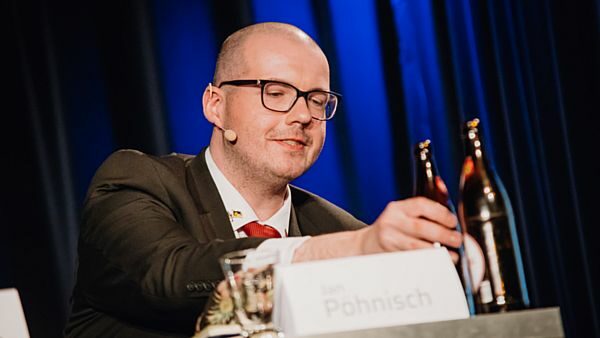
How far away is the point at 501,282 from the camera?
1.28 m

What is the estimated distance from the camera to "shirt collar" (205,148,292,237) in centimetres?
214

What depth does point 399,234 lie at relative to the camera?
4.09 ft

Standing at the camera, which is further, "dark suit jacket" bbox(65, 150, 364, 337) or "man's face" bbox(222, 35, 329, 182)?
"man's face" bbox(222, 35, 329, 182)

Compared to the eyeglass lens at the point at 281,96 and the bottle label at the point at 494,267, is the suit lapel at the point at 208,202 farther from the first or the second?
the bottle label at the point at 494,267

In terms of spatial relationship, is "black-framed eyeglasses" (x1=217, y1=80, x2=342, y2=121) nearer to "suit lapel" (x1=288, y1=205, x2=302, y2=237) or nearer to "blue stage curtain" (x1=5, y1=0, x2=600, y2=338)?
"suit lapel" (x1=288, y1=205, x2=302, y2=237)

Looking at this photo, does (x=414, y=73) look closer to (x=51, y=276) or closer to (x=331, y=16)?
(x=331, y=16)

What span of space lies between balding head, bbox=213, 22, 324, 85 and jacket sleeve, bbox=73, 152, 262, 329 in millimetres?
338

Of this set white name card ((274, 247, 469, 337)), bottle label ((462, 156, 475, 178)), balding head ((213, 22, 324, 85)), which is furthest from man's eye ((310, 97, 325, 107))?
white name card ((274, 247, 469, 337))

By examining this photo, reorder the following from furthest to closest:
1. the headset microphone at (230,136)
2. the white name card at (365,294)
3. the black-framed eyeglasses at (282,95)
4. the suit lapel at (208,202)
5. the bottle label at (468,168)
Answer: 1. the headset microphone at (230,136)
2. the black-framed eyeglasses at (282,95)
3. the suit lapel at (208,202)
4. the bottle label at (468,168)
5. the white name card at (365,294)

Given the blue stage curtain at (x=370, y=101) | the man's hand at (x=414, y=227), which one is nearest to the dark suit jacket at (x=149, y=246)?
the man's hand at (x=414, y=227)

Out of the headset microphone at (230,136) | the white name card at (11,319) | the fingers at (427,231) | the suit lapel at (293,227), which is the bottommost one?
the suit lapel at (293,227)

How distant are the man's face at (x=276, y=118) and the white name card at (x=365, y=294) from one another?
101cm

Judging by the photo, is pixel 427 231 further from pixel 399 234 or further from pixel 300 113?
pixel 300 113

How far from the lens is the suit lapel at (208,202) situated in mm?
1929
